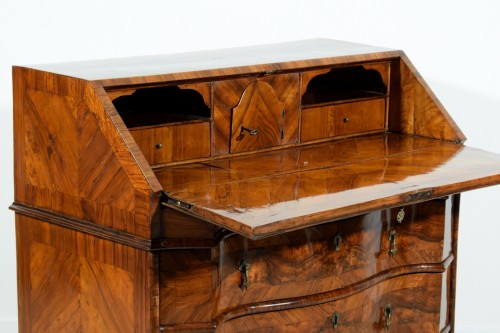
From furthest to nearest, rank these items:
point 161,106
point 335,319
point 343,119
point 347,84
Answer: point 347,84, point 343,119, point 161,106, point 335,319

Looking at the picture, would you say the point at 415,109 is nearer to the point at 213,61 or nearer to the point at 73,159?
the point at 213,61

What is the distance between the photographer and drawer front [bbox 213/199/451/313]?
433 centimetres

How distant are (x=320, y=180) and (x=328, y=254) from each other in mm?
329

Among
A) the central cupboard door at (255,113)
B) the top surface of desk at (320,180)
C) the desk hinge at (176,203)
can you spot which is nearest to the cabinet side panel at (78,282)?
the desk hinge at (176,203)

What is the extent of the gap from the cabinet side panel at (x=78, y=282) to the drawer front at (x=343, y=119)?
1.00 m

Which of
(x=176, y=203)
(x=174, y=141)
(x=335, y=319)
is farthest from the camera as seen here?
(x=335, y=319)

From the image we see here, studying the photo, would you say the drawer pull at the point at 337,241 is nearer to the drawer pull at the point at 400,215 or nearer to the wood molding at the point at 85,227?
the drawer pull at the point at 400,215

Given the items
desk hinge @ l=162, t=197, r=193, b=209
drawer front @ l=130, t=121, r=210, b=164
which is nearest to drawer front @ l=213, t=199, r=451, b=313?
desk hinge @ l=162, t=197, r=193, b=209

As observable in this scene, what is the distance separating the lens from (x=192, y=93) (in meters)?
4.62

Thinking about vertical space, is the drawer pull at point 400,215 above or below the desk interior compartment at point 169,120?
below

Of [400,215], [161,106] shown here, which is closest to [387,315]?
[400,215]

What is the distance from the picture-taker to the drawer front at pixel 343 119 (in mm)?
4930

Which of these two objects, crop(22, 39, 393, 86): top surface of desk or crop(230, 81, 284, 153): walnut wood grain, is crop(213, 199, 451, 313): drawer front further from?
crop(22, 39, 393, 86): top surface of desk

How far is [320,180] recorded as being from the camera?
4348mm
